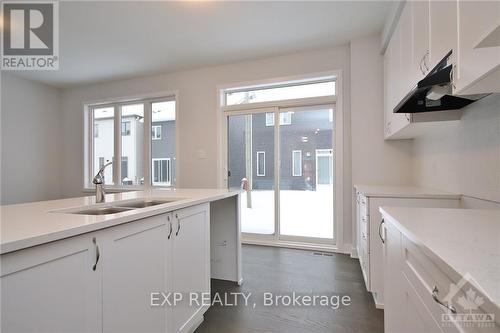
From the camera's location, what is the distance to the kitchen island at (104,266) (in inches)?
32.2

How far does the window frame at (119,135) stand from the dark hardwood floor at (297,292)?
7.88ft

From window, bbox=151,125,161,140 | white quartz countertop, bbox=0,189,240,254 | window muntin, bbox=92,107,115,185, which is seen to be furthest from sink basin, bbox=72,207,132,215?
window muntin, bbox=92,107,115,185

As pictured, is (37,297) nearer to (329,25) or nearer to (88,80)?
(329,25)

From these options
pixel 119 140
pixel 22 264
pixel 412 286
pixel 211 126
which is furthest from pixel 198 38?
pixel 412 286

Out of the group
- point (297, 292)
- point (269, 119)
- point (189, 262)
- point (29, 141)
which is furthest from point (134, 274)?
point (29, 141)

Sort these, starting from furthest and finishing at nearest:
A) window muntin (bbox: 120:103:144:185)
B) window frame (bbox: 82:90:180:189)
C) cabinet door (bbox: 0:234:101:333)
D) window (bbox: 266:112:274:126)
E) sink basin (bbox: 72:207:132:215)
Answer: window muntin (bbox: 120:103:144:185), window frame (bbox: 82:90:180:189), window (bbox: 266:112:274:126), sink basin (bbox: 72:207:132:215), cabinet door (bbox: 0:234:101:333)

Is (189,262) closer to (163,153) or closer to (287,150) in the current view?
(287,150)

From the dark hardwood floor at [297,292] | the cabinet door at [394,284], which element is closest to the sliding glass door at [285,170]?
the dark hardwood floor at [297,292]

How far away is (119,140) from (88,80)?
131cm

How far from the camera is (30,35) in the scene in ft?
10.3

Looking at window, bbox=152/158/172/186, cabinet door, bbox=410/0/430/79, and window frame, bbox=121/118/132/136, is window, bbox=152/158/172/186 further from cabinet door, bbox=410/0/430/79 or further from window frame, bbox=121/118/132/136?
cabinet door, bbox=410/0/430/79

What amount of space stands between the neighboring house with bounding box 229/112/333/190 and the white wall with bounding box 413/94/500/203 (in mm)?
1383

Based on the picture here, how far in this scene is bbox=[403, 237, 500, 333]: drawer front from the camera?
0.57m

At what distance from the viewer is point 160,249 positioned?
4.75ft
